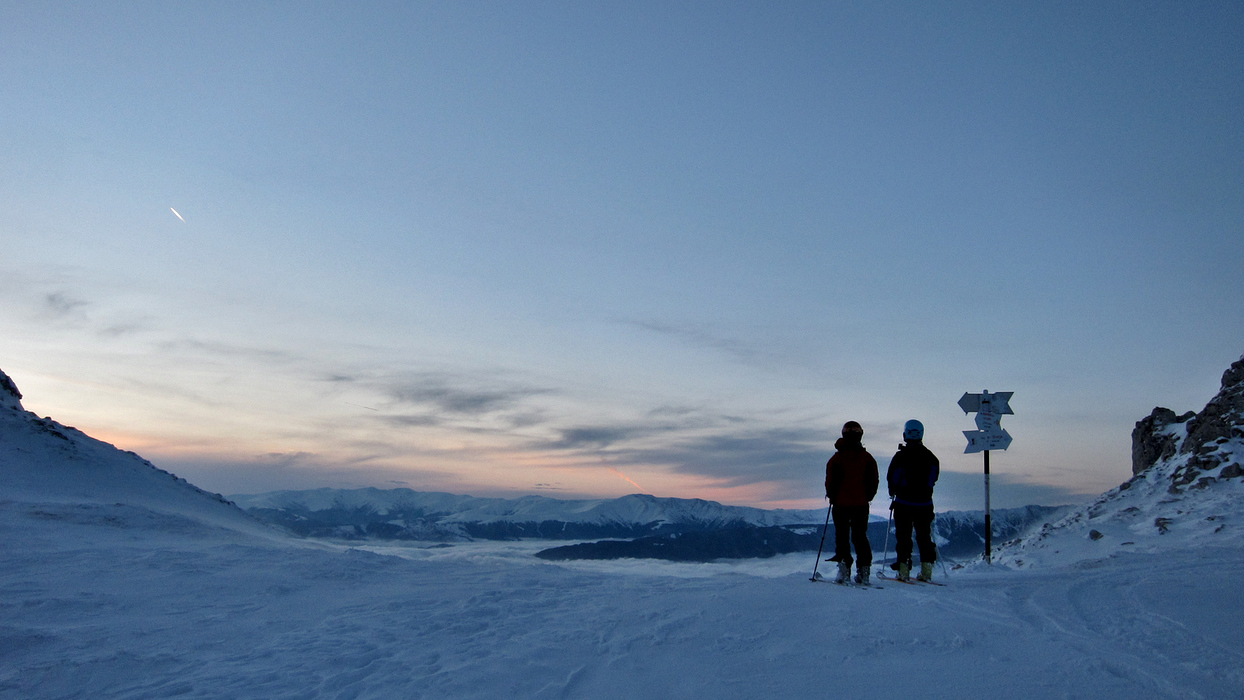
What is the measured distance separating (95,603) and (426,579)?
3948 millimetres

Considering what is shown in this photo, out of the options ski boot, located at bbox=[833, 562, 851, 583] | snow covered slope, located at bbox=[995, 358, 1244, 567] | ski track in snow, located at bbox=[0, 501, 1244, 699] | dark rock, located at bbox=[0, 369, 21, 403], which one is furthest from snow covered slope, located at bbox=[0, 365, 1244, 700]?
dark rock, located at bbox=[0, 369, 21, 403]

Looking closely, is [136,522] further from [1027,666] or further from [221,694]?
[1027,666]

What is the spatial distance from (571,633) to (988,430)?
13.2m

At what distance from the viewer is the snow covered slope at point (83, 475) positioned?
18.0m

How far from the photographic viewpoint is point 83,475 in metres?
20.6

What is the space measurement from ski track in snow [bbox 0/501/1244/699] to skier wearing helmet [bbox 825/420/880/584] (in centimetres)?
100

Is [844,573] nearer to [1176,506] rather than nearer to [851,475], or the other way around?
[851,475]

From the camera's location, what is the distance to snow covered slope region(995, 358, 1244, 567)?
15609 mm

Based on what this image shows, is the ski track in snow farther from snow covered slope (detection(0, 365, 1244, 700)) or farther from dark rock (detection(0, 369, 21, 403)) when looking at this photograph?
dark rock (detection(0, 369, 21, 403))

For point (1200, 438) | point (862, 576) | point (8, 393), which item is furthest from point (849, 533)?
point (8, 393)

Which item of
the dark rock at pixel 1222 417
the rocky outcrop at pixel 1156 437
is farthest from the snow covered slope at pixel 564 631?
the rocky outcrop at pixel 1156 437

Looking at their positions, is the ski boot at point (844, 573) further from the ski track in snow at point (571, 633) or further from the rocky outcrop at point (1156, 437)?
the rocky outcrop at point (1156, 437)

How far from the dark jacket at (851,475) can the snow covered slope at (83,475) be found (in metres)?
14.6

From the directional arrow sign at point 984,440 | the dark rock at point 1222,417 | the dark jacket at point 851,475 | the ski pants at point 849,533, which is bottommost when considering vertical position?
the ski pants at point 849,533
